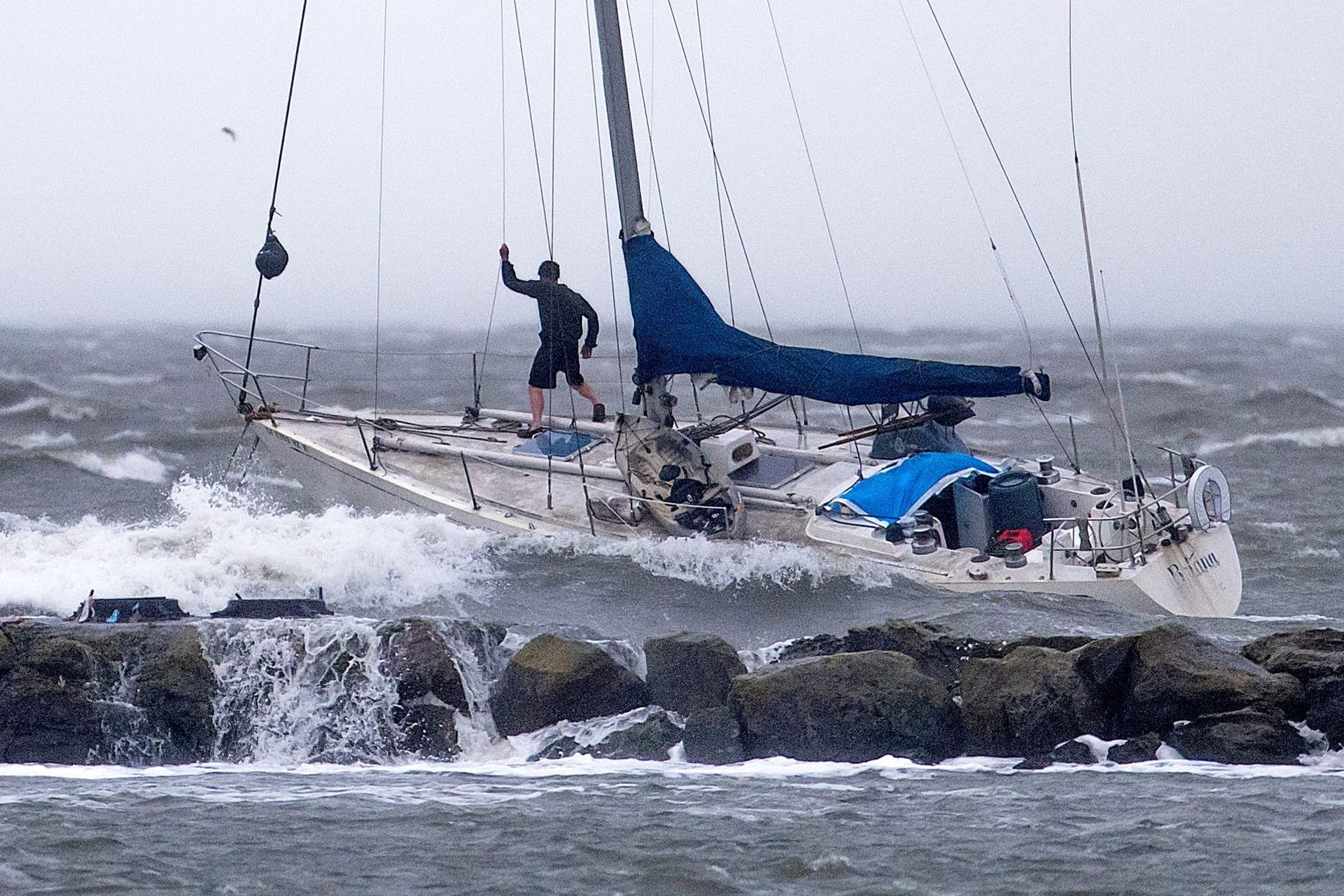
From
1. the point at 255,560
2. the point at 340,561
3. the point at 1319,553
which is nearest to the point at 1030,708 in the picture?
the point at 340,561

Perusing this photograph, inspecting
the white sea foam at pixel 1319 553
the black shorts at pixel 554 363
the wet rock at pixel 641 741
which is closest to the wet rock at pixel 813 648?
the wet rock at pixel 641 741

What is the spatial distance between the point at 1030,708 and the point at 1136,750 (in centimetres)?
67

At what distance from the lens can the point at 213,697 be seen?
10078 mm

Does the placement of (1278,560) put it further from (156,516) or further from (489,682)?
(156,516)

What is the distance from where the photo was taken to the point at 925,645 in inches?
409

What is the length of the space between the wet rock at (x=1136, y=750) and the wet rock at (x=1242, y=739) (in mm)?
132

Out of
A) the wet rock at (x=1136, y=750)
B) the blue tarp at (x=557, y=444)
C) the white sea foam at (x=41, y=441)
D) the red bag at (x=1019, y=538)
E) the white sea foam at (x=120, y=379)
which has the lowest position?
the wet rock at (x=1136, y=750)

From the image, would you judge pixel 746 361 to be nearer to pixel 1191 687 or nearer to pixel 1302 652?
pixel 1191 687

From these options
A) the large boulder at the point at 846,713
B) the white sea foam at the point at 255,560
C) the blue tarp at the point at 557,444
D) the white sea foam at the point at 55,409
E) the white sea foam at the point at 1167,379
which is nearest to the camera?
the large boulder at the point at 846,713

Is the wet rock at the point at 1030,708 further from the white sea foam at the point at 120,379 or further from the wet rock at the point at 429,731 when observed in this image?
the white sea foam at the point at 120,379

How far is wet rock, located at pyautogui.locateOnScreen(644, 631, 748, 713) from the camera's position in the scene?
1028 cm

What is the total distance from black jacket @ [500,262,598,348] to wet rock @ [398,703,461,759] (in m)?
5.33

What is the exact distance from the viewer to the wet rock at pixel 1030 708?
9.43 metres

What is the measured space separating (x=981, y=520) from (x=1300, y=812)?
491 cm
